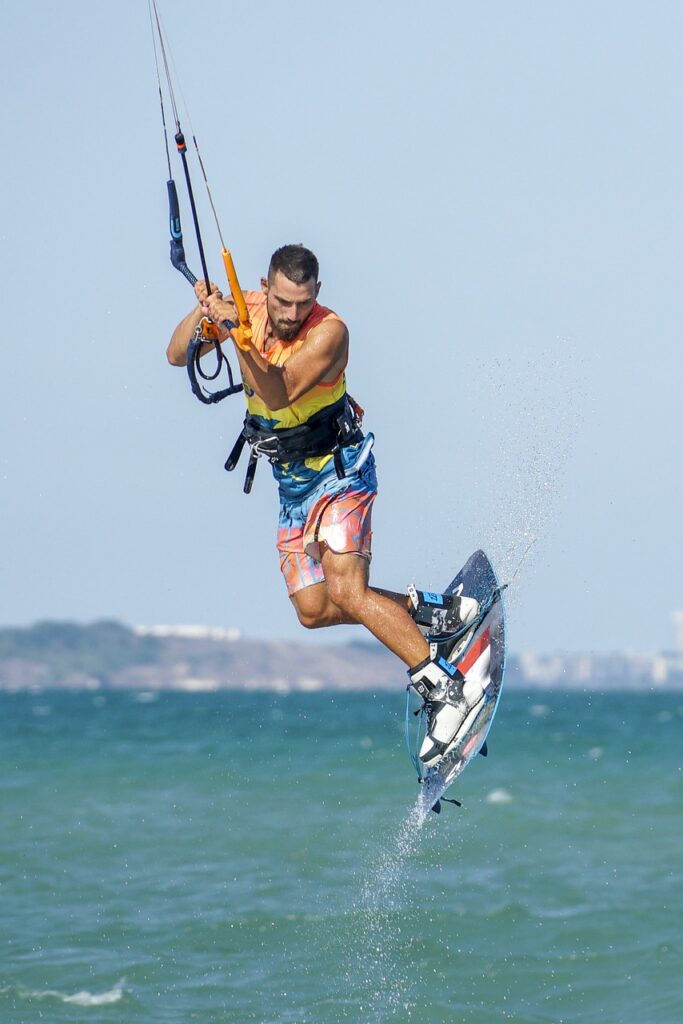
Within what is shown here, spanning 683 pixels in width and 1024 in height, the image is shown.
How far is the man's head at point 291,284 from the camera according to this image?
7242 millimetres

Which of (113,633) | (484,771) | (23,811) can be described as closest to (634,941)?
(23,811)

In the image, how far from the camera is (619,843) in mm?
17594

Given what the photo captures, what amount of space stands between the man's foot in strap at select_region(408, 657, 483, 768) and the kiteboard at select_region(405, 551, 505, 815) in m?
0.10

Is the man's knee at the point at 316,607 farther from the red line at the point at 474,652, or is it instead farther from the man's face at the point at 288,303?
the man's face at the point at 288,303

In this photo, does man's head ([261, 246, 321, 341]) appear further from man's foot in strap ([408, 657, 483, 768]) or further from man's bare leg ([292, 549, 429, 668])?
man's foot in strap ([408, 657, 483, 768])

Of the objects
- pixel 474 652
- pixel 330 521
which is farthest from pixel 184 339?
pixel 474 652

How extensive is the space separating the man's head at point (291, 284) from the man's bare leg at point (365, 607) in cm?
138

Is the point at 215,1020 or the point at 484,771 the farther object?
the point at 484,771

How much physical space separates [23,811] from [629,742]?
22.4m

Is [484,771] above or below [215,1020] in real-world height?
below

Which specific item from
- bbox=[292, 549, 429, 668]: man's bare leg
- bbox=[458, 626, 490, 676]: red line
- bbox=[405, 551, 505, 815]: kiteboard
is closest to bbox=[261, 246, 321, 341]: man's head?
bbox=[292, 549, 429, 668]: man's bare leg

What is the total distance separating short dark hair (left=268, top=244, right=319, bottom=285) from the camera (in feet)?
23.7

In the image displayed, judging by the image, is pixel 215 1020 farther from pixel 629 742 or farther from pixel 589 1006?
pixel 629 742

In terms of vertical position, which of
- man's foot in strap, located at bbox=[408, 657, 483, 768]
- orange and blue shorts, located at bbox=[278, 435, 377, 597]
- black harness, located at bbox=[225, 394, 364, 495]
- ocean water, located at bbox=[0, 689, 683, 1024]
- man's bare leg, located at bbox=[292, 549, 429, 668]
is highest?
black harness, located at bbox=[225, 394, 364, 495]
